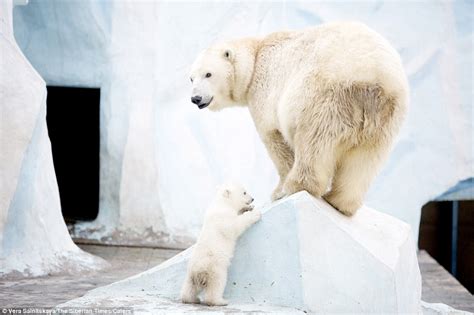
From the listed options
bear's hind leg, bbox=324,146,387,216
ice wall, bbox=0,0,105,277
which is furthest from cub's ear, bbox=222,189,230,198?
ice wall, bbox=0,0,105,277

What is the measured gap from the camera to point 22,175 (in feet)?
20.5

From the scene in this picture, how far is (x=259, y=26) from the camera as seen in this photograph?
8.16 metres

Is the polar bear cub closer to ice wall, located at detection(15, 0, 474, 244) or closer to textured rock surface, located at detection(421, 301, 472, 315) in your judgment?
textured rock surface, located at detection(421, 301, 472, 315)

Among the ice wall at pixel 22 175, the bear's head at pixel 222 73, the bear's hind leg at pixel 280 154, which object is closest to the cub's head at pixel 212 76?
the bear's head at pixel 222 73

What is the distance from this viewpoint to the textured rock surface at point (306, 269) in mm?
3762

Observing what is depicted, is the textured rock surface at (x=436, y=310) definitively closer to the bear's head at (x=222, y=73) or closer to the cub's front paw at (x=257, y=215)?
the cub's front paw at (x=257, y=215)

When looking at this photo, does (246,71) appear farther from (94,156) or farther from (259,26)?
(94,156)

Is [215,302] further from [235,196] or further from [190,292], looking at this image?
[235,196]

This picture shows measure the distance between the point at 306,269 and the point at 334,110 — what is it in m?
0.82

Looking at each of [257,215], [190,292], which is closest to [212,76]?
[257,215]

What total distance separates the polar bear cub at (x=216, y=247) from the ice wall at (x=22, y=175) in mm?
2776

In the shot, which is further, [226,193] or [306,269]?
[226,193]

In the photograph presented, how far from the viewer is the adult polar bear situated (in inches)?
150

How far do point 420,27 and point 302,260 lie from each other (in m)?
4.97
